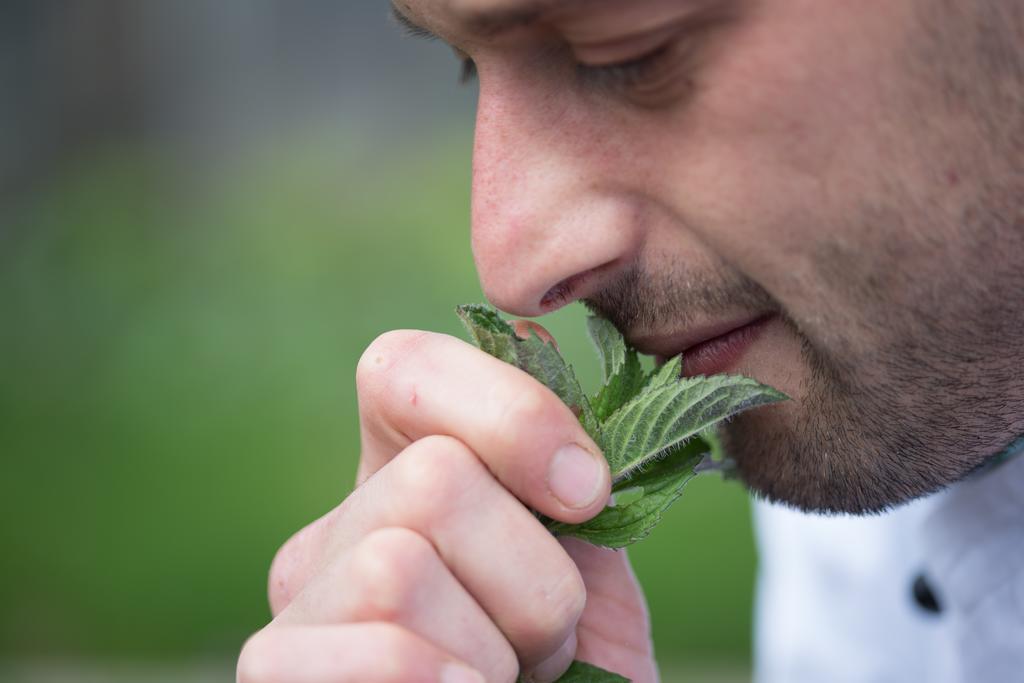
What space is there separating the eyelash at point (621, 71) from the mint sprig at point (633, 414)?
12.4 inches

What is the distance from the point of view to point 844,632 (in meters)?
2.51

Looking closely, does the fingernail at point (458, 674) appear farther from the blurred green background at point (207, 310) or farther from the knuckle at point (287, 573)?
the blurred green background at point (207, 310)

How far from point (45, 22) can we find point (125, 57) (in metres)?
0.57

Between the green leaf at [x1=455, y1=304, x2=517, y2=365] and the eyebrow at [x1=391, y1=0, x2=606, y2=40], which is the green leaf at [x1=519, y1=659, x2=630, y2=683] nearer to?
the green leaf at [x1=455, y1=304, x2=517, y2=365]

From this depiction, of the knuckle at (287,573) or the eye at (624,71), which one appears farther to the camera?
the knuckle at (287,573)

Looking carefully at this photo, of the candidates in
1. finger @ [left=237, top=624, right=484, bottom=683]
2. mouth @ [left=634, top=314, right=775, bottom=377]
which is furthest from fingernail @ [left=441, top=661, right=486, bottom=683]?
mouth @ [left=634, top=314, right=775, bottom=377]

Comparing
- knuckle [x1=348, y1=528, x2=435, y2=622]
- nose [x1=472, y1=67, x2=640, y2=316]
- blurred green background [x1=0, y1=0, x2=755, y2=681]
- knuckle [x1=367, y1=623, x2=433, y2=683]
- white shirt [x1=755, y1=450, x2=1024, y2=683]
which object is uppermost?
nose [x1=472, y1=67, x2=640, y2=316]

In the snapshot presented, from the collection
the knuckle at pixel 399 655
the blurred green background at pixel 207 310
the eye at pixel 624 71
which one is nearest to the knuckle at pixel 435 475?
the knuckle at pixel 399 655

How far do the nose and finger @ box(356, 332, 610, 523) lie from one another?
16cm

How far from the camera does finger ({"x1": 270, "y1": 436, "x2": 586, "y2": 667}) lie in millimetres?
1185

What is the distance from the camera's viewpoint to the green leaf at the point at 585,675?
4.47 feet

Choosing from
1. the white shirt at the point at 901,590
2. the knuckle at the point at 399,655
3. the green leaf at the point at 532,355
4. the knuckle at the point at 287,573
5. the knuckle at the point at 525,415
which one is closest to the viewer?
the knuckle at the point at 399,655

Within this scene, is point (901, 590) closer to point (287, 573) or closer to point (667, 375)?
point (667, 375)

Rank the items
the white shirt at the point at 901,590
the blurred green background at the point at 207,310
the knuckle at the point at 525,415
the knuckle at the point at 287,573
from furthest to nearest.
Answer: the blurred green background at the point at 207,310 < the white shirt at the point at 901,590 < the knuckle at the point at 287,573 < the knuckle at the point at 525,415
